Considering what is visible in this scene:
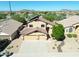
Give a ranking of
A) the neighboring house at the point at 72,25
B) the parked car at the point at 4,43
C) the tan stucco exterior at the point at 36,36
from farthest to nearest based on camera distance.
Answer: the tan stucco exterior at the point at 36,36 < the neighboring house at the point at 72,25 < the parked car at the point at 4,43

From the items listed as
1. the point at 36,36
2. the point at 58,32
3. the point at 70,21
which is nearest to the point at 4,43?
the point at 36,36

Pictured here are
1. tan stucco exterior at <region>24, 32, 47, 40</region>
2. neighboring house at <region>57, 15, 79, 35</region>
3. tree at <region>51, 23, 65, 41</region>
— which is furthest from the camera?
tan stucco exterior at <region>24, 32, 47, 40</region>

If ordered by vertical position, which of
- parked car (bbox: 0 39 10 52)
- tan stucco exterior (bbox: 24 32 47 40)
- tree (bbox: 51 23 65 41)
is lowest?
tan stucco exterior (bbox: 24 32 47 40)

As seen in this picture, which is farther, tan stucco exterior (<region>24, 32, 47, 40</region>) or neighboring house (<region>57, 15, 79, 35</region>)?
tan stucco exterior (<region>24, 32, 47, 40</region>)

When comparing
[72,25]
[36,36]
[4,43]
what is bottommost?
[36,36]

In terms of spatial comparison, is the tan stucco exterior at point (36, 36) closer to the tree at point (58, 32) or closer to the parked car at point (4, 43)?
the tree at point (58, 32)

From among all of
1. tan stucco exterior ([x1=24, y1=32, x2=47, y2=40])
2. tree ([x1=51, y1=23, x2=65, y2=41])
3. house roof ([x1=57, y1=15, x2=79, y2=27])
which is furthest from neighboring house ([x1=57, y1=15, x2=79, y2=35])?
tan stucco exterior ([x1=24, y1=32, x2=47, y2=40])

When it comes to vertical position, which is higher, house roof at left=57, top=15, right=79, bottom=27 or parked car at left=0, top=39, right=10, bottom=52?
house roof at left=57, top=15, right=79, bottom=27

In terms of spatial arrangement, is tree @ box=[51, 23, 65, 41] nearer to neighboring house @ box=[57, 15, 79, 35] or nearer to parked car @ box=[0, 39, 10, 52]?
neighboring house @ box=[57, 15, 79, 35]

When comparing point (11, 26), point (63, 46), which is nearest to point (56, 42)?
point (63, 46)

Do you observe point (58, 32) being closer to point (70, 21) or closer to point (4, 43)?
point (70, 21)

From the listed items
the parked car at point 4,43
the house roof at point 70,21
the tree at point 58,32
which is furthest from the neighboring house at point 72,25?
the parked car at point 4,43
